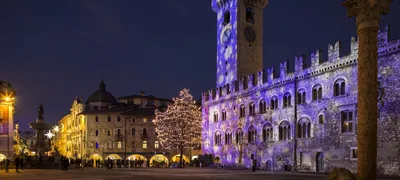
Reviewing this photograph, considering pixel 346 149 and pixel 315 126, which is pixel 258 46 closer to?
pixel 315 126

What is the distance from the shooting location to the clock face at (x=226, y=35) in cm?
5594

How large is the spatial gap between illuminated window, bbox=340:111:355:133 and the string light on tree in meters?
26.4

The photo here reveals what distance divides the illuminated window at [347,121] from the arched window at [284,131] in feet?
24.4

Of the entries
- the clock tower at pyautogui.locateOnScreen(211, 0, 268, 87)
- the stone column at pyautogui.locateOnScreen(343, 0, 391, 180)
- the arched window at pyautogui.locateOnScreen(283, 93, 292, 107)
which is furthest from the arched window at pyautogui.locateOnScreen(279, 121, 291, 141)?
the stone column at pyautogui.locateOnScreen(343, 0, 391, 180)

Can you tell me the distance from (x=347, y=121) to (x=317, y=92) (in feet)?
14.8

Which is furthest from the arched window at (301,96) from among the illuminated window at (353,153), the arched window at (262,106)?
the illuminated window at (353,153)

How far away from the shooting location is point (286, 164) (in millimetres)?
39781

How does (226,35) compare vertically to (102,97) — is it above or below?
above

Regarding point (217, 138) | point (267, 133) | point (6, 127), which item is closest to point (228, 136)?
point (217, 138)

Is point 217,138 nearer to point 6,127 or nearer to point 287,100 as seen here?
point 287,100

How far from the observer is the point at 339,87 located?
33875mm

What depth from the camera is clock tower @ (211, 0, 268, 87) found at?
54.1m

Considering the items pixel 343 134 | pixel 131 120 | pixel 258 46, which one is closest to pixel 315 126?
pixel 343 134

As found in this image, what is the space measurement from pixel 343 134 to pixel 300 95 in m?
7.02
